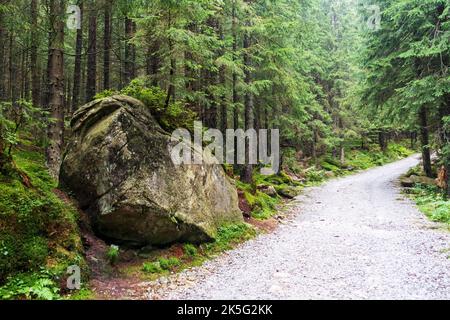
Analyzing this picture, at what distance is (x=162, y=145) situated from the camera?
27.1ft

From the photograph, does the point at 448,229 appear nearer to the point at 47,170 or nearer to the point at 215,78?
the point at 215,78

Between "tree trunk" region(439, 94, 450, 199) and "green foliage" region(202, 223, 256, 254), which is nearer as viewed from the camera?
"green foliage" region(202, 223, 256, 254)

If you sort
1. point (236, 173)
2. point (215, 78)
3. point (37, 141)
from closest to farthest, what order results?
point (37, 141) → point (215, 78) → point (236, 173)

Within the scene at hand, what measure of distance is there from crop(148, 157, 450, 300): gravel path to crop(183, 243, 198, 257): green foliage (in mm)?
443

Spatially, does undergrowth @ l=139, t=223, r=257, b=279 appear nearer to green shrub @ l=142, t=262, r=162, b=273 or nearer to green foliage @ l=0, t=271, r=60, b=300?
green shrub @ l=142, t=262, r=162, b=273

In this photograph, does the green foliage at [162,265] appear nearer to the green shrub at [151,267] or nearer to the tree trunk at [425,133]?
the green shrub at [151,267]

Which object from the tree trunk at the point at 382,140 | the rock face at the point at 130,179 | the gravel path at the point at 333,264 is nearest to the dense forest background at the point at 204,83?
the rock face at the point at 130,179

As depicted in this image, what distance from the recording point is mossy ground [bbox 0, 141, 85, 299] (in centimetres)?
509

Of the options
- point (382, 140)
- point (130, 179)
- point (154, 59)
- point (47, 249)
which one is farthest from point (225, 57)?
point (382, 140)

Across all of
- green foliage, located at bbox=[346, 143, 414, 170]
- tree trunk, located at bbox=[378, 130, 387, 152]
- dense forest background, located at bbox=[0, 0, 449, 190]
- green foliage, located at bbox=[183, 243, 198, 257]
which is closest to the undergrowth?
green foliage, located at bbox=[183, 243, 198, 257]

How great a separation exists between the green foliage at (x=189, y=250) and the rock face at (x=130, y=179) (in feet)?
0.73

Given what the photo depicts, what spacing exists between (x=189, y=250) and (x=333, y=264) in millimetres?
3212
